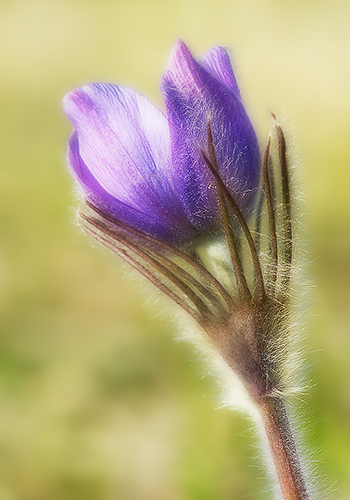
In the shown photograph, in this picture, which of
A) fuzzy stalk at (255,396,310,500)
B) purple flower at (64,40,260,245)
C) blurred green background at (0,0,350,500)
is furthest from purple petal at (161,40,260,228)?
blurred green background at (0,0,350,500)

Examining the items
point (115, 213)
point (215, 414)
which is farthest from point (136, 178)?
point (215, 414)

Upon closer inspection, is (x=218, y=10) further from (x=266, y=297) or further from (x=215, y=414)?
(x=266, y=297)

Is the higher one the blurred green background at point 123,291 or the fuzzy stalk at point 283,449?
the blurred green background at point 123,291

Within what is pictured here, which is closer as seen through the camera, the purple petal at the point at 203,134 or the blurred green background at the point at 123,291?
the purple petal at the point at 203,134

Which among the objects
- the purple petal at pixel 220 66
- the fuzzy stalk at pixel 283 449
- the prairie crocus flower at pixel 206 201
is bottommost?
the fuzzy stalk at pixel 283 449

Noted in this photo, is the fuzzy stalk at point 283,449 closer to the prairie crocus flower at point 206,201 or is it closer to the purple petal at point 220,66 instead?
the prairie crocus flower at point 206,201

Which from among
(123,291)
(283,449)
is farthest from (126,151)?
(123,291)

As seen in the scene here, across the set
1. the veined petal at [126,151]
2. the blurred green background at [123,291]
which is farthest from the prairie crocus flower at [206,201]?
the blurred green background at [123,291]
